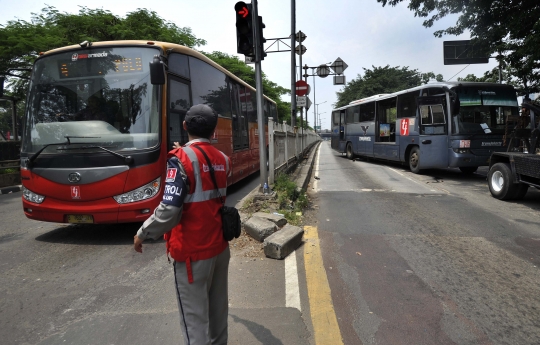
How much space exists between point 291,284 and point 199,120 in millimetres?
2143

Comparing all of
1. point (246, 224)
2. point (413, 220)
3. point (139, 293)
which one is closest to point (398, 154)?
point (413, 220)

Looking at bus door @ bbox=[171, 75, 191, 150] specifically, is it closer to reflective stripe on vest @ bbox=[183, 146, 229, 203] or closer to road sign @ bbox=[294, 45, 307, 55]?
reflective stripe on vest @ bbox=[183, 146, 229, 203]

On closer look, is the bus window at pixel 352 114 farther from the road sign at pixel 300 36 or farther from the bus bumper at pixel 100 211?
the bus bumper at pixel 100 211

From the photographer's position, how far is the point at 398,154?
1348cm

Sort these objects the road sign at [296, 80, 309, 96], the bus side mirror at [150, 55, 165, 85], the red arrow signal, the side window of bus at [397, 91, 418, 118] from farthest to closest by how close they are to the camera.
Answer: the road sign at [296, 80, 309, 96] < the side window of bus at [397, 91, 418, 118] < the red arrow signal < the bus side mirror at [150, 55, 165, 85]

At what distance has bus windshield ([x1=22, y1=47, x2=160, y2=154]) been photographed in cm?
504

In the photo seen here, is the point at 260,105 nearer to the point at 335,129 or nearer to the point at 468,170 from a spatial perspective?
the point at 468,170

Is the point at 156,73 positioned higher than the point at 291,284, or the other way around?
the point at 156,73

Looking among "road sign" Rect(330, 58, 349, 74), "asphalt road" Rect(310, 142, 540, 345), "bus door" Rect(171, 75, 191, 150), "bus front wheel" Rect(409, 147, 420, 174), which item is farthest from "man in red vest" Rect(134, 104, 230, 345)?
"road sign" Rect(330, 58, 349, 74)

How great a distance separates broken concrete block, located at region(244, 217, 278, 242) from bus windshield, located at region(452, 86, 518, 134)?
7813mm

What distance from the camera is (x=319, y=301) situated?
325 centimetres

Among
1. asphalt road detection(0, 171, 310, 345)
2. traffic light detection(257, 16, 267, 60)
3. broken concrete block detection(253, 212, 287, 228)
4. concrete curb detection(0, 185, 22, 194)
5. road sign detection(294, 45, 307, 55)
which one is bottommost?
concrete curb detection(0, 185, 22, 194)

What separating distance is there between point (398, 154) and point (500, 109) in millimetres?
3685

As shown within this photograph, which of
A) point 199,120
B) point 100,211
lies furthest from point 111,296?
point 199,120
